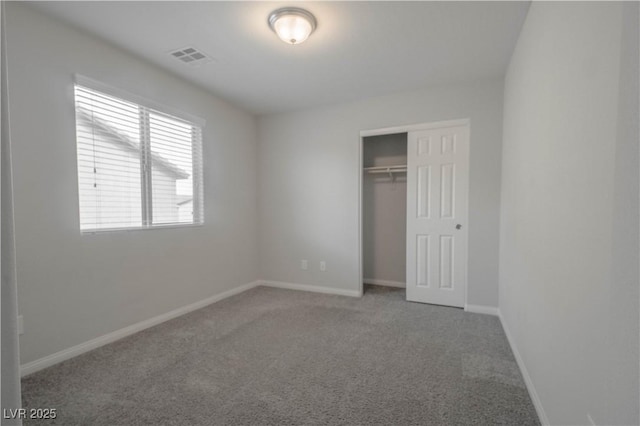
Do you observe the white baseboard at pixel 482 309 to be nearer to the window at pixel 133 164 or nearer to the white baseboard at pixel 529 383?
the white baseboard at pixel 529 383

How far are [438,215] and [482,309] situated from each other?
1.12m

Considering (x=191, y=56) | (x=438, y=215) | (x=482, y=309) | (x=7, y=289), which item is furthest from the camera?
(x=438, y=215)

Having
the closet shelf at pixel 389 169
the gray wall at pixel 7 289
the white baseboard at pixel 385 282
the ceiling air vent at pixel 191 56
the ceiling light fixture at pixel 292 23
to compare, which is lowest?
the white baseboard at pixel 385 282

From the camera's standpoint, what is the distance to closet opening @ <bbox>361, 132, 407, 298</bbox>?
413 cm

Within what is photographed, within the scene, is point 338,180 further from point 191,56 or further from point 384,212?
point 191,56

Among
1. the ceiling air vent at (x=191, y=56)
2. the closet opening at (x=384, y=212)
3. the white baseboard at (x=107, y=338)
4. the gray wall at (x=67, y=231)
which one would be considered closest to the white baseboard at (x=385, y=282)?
the closet opening at (x=384, y=212)

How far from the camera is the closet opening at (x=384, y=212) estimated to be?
4.13 meters

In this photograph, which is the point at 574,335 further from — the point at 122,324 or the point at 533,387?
the point at 122,324

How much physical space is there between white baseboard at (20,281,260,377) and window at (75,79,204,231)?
0.92m

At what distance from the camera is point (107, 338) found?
2.39 metres

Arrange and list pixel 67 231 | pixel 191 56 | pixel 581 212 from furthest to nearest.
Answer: pixel 191 56
pixel 67 231
pixel 581 212

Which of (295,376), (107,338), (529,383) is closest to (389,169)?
(529,383)

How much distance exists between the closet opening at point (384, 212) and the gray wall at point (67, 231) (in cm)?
243

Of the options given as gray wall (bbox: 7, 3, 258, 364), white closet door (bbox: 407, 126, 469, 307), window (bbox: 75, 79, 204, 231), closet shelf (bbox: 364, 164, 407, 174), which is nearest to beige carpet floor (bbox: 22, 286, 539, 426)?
gray wall (bbox: 7, 3, 258, 364)
